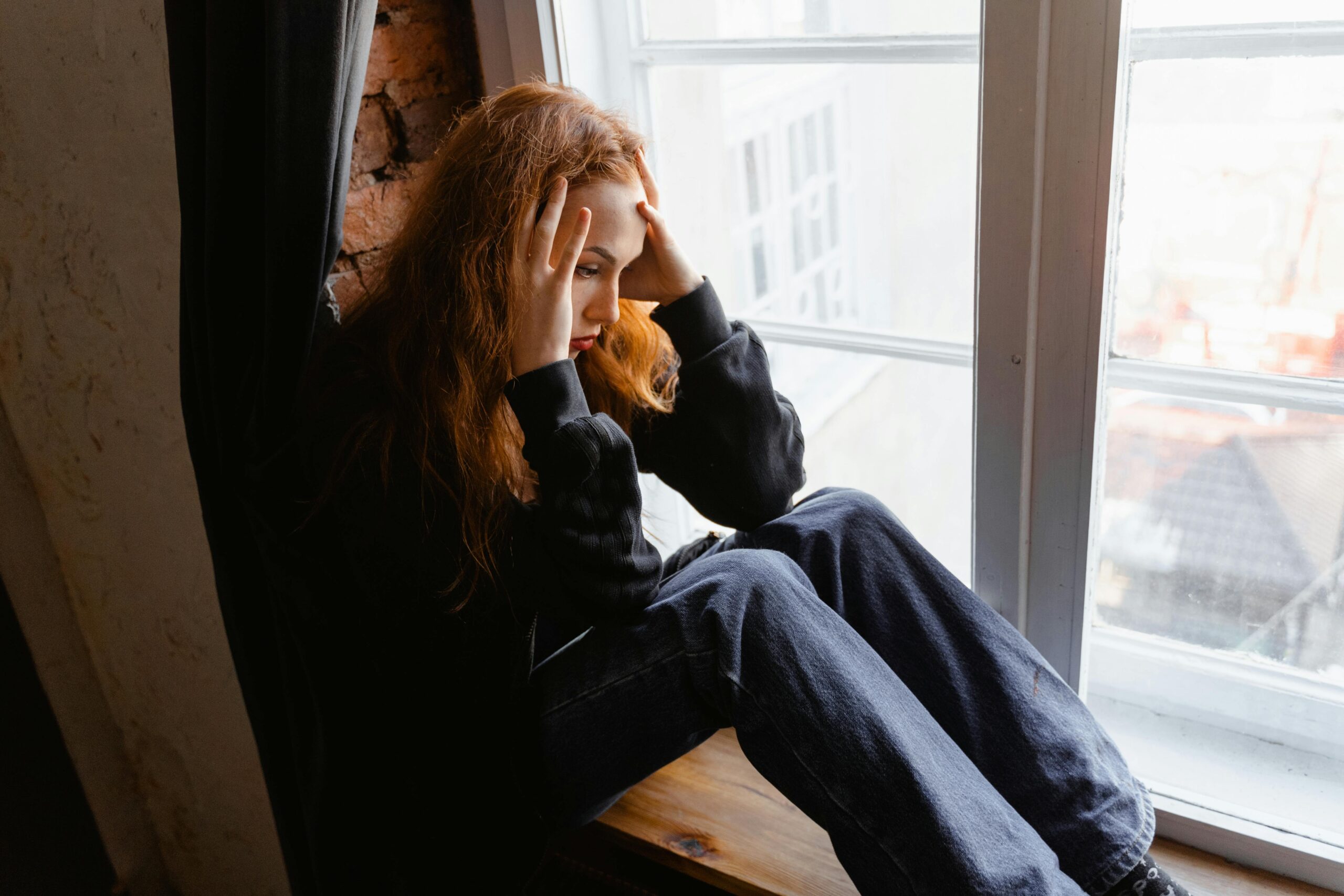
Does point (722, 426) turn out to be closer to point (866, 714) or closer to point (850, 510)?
point (850, 510)

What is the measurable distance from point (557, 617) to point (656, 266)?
1.44 ft

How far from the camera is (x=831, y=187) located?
151cm

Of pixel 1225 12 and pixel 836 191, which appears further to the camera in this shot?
pixel 836 191

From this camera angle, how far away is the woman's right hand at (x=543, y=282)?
3.70ft

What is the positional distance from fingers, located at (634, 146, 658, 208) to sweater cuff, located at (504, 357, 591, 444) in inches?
10.3

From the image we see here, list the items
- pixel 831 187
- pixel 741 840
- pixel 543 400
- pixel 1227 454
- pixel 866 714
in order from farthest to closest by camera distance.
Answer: pixel 831 187 → pixel 741 840 → pixel 1227 454 → pixel 543 400 → pixel 866 714

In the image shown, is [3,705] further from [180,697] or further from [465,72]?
[465,72]

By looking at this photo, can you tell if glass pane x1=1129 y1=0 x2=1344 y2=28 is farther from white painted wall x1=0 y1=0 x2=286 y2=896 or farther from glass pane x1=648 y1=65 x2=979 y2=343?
white painted wall x1=0 y1=0 x2=286 y2=896

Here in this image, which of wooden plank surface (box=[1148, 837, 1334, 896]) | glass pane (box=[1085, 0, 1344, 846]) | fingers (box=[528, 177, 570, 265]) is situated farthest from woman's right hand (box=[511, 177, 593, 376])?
wooden plank surface (box=[1148, 837, 1334, 896])

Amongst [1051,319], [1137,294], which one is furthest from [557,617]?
[1137,294]

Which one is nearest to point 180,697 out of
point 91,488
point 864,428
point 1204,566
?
point 91,488

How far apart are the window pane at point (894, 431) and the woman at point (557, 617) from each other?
31 cm

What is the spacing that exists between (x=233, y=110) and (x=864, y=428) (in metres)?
1.02

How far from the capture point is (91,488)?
4.99 ft
